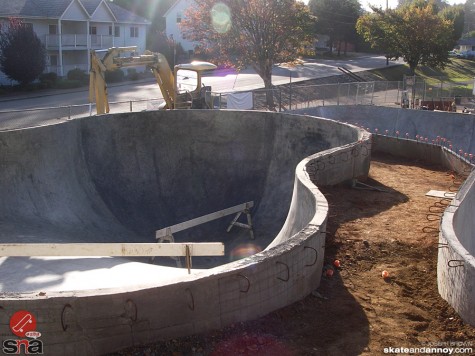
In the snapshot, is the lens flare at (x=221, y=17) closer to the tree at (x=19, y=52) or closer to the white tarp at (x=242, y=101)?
the white tarp at (x=242, y=101)

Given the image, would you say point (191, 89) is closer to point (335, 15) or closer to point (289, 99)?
point (289, 99)

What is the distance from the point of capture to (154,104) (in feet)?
89.7

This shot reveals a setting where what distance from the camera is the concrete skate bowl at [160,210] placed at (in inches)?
248

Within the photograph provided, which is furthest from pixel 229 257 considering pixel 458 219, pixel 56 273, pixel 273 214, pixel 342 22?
pixel 342 22

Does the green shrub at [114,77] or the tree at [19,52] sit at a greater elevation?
the tree at [19,52]

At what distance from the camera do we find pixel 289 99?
3023 cm

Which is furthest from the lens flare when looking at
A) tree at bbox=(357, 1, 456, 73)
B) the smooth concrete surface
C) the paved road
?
tree at bbox=(357, 1, 456, 73)

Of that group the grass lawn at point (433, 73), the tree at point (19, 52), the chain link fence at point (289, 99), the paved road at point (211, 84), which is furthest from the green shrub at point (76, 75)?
the grass lawn at point (433, 73)

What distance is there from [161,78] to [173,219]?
8443 millimetres

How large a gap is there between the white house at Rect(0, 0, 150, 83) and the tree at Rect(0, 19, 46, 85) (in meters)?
2.45

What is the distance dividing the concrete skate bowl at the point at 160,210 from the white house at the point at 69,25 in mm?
28415

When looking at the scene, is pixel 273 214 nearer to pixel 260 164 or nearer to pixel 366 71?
pixel 260 164

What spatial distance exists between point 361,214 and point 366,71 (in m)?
49.1

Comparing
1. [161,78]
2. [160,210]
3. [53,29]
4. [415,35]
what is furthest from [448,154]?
[53,29]
